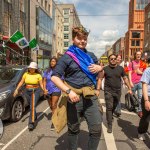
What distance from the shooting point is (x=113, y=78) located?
243 inches

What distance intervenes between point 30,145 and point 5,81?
284 centimetres

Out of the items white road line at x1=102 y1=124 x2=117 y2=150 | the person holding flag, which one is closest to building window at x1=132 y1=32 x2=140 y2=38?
the person holding flag

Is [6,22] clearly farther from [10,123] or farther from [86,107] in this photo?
[86,107]

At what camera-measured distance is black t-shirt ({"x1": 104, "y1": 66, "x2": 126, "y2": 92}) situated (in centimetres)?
611

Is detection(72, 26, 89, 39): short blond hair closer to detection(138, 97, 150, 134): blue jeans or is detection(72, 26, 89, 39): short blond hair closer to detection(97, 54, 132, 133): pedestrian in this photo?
detection(138, 97, 150, 134): blue jeans

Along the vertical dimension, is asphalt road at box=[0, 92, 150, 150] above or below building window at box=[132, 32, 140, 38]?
below

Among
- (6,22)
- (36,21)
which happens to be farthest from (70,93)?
(36,21)

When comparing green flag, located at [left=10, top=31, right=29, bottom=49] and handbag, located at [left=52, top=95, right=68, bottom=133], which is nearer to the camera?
handbag, located at [left=52, top=95, right=68, bottom=133]

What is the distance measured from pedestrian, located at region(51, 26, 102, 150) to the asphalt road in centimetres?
132

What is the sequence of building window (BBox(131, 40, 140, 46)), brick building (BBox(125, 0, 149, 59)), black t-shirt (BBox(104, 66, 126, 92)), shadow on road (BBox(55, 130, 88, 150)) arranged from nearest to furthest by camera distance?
shadow on road (BBox(55, 130, 88, 150)) → black t-shirt (BBox(104, 66, 126, 92)) → brick building (BBox(125, 0, 149, 59)) → building window (BBox(131, 40, 140, 46))

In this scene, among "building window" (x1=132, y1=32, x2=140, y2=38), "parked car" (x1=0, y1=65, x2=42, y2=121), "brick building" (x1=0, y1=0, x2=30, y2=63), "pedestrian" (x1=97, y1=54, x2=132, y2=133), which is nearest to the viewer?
"pedestrian" (x1=97, y1=54, x2=132, y2=133)

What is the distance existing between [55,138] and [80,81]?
2201 mm

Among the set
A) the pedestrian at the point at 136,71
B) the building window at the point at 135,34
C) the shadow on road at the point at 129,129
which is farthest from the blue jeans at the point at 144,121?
the building window at the point at 135,34

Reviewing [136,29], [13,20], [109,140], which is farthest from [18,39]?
[136,29]
